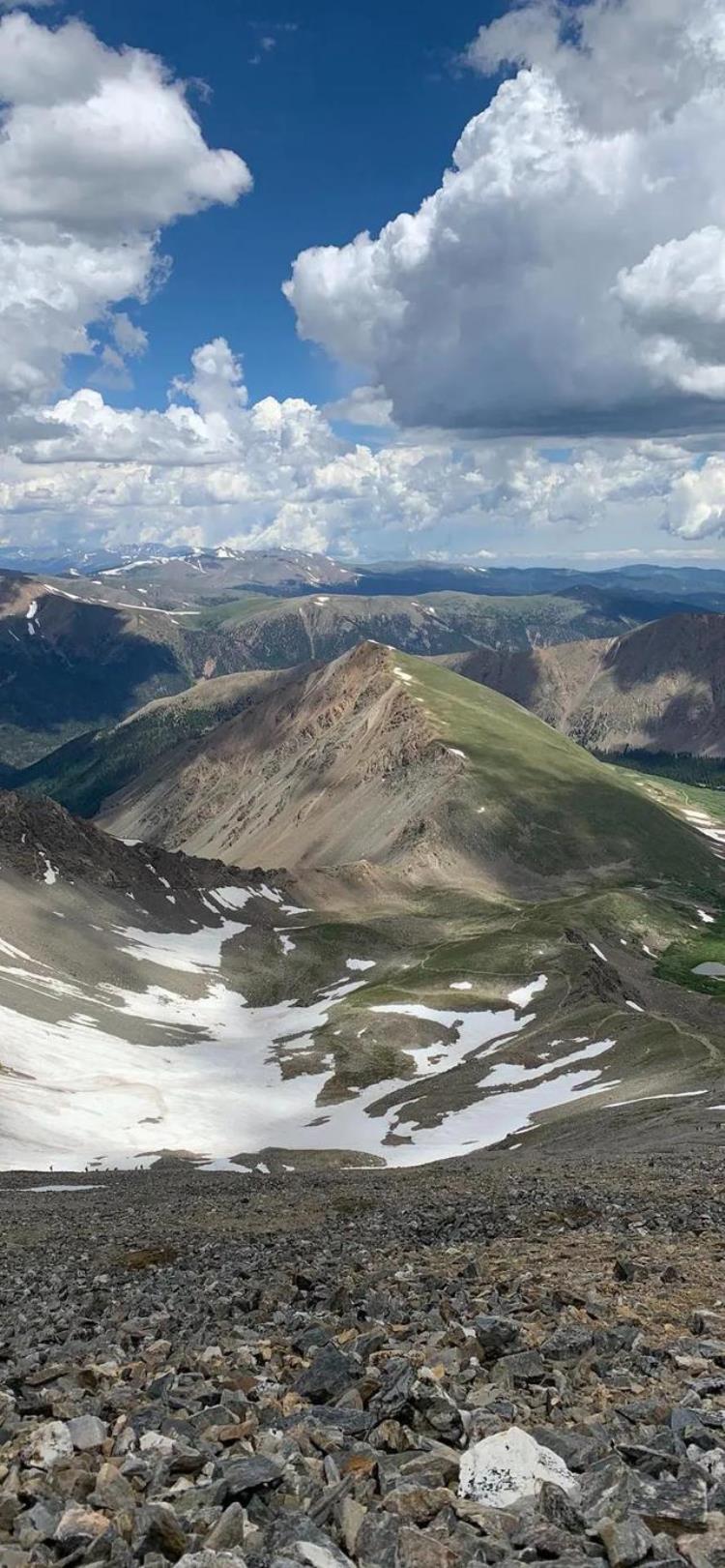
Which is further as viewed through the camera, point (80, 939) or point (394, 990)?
point (80, 939)

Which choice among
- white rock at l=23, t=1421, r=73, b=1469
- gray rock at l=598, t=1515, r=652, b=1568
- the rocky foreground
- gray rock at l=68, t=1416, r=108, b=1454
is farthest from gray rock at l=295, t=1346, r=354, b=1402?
gray rock at l=598, t=1515, r=652, b=1568

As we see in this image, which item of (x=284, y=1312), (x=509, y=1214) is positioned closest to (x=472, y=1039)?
(x=509, y=1214)

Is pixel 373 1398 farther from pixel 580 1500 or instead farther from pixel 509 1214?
pixel 509 1214

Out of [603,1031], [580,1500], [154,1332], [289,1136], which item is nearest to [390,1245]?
[154,1332]

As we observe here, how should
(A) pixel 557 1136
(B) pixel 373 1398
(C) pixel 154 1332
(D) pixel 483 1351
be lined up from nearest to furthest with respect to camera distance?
(B) pixel 373 1398
(D) pixel 483 1351
(C) pixel 154 1332
(A) pixel 557 1136

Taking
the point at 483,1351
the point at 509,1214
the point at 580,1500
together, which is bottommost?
the point at 509,1214

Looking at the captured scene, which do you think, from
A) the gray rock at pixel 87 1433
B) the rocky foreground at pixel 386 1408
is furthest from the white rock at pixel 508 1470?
the gray rock at pixel 87 1433

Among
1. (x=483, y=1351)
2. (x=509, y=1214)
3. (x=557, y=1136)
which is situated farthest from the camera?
(x=557, y=1136)

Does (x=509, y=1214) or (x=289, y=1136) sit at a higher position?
(x=509, y=1214)

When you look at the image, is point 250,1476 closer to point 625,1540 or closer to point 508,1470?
point 508,1470
